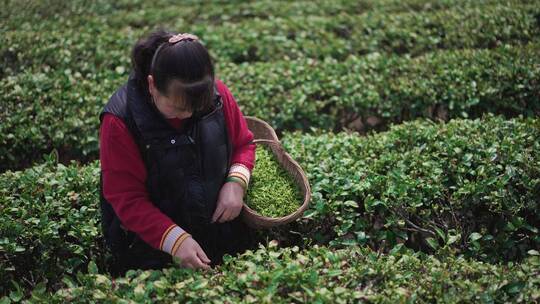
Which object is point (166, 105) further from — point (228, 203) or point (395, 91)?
point (395, 91)

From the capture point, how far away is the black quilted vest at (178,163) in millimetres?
2418

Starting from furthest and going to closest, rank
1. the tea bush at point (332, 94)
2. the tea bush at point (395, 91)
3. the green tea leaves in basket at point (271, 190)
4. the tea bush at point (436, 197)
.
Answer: the tea bush at point (395, 91) → the tea bush at point (332, 94) → the tea bush at point (436, 197) → the green tea leaves in basket at point (271, 190)

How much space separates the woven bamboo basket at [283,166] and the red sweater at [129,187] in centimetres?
41

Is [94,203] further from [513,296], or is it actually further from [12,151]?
[513,296]

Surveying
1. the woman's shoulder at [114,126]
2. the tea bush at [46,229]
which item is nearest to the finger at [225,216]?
the woman's shoulder at [114,126]

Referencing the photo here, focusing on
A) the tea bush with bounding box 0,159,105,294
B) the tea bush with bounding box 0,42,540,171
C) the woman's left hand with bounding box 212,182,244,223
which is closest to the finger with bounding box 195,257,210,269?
the woman's left hand with bounding box 212,182,244,223

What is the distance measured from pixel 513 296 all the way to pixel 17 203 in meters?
2.69

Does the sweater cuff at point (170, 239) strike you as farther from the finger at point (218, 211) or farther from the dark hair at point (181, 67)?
the dark hair at point (181, 67)

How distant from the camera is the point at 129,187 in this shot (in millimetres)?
2467

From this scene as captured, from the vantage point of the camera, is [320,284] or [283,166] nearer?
[320,284]

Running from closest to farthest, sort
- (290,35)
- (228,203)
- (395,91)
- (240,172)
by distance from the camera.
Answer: (228,203) → (240,172) → (395,91) → (290,35)

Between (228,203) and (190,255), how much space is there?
0.32m

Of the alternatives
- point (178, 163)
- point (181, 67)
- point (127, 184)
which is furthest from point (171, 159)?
point (181, 67)

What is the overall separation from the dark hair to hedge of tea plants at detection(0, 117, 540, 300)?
3.72 ft
